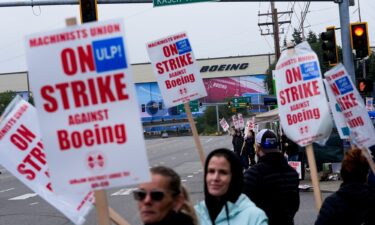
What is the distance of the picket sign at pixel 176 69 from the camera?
6.76 metres

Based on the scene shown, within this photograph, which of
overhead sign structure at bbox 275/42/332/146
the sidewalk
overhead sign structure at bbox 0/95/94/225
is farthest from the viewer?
the sidewalk

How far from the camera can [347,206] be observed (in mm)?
4266

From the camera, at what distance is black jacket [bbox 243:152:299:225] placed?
5.05 meters

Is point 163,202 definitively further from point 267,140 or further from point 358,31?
point 358,31

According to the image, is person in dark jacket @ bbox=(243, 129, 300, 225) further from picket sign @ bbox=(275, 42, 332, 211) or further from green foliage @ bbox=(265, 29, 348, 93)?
green foliage @ bbox=(265, 29, 348, 93)

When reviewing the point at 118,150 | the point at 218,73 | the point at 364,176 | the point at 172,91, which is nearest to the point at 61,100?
the point at 118,150

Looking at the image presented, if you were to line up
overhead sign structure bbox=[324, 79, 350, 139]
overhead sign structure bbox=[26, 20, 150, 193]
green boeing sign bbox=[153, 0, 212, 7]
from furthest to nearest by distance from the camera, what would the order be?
green boeing sign bbox=[153, 0, 212, 7] < overhead sign structure bbox=[324, 79, 350, 139] < overhead sign structure bbox=[26, 20, 150, 193]

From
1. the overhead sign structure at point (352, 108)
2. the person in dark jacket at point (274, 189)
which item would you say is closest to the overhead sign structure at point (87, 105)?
the person in dark jacket at point (274, 189)

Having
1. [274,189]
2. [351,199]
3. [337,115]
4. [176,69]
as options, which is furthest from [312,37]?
[351,199]

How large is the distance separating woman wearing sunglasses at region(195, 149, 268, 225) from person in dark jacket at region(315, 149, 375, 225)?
632mm

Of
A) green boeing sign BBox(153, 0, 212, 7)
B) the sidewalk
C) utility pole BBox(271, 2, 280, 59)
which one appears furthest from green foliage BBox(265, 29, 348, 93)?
green boeing sign BBox(153, 0, 212, 7)

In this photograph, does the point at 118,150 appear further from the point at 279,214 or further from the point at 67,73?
the point at 279,214

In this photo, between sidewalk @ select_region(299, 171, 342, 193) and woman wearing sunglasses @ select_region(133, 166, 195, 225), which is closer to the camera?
woman wearing sunglasses @ select_region(133, 166, 195, 225)

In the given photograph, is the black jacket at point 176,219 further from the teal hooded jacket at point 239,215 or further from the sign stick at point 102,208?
the teal hooded jacket at point 239,215
